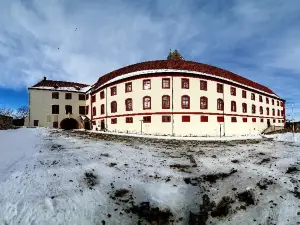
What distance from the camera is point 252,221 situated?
5574 millimetres

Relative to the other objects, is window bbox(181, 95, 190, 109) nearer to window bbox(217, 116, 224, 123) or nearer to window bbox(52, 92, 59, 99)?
window bbox(217, 116, 224, 123)

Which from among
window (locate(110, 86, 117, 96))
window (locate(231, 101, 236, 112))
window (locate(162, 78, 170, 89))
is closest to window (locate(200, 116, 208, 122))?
window (locate(162, 78, 170, 89))

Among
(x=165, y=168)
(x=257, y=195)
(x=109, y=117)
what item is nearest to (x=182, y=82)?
(x=109, y=117)

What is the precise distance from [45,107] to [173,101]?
2415 cm

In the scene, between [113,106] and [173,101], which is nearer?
[173,101]

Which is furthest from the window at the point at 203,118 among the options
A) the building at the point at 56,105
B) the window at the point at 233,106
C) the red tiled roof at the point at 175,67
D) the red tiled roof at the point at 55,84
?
the red tiled roof at the point at 55,84

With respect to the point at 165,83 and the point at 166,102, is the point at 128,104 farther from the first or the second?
the point at 165,83

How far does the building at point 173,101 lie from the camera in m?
27.2

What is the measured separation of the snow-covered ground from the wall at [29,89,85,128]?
30596 millimetres

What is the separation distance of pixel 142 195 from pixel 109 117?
25.9m

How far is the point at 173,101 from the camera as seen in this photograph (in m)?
27.2

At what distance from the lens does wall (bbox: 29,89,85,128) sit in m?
37.4

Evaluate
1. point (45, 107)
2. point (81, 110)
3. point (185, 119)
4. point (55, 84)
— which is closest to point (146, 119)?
point (185, 119)

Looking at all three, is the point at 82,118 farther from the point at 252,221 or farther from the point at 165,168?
the point at 252,221
